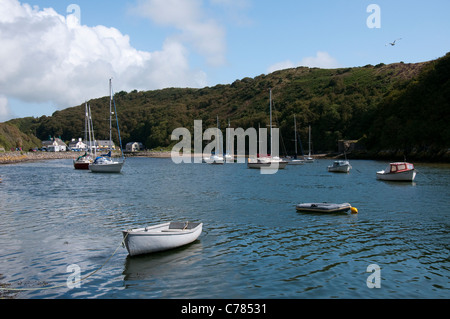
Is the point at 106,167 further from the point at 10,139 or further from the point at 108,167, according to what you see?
the point at 10,139

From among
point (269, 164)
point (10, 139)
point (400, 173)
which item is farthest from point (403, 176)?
point (10, 139)

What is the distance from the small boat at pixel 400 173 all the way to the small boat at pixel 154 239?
39570mm

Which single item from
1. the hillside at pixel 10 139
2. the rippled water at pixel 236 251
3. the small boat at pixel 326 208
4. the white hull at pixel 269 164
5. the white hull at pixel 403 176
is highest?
the hillside at pixel 10 139

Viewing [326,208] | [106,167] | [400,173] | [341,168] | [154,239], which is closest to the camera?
[154,239]

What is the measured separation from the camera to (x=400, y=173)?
161 ft

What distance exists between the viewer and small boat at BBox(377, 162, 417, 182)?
4888 cm

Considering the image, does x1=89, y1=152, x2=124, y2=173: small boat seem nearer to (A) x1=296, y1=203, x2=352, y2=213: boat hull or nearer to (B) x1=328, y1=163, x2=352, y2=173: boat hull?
(B) x1=328, y1=163, x2=352, y2=173: boat hull

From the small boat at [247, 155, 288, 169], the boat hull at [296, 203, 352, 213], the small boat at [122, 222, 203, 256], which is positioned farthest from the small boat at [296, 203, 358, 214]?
the small boat at [247, 155, 288, 169]

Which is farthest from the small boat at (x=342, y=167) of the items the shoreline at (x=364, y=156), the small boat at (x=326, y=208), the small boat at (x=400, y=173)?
the small boat at (x=326, y=208)

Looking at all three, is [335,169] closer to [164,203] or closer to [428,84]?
[164,203]

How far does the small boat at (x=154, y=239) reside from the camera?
629 inches

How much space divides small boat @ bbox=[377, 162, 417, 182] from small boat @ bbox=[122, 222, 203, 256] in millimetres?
39570

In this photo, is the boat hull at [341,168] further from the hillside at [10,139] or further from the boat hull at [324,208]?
the hillside at [10,139]

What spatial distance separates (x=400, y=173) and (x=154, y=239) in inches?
1652
